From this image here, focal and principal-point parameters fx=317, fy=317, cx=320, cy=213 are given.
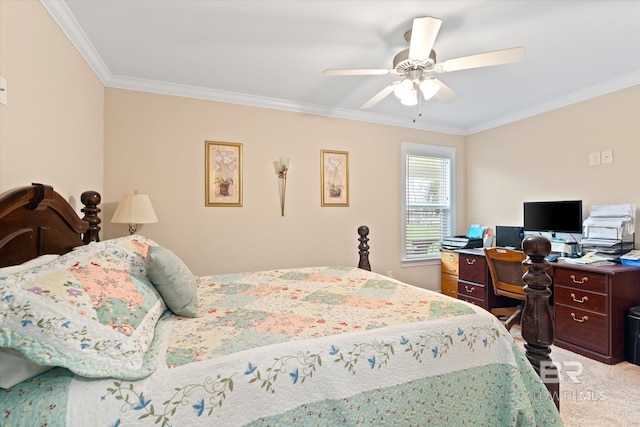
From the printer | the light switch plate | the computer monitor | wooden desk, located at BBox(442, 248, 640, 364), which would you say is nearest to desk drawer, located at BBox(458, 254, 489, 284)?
the printer

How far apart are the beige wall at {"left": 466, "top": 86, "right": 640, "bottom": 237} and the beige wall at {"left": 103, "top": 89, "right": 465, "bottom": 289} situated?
1.03m

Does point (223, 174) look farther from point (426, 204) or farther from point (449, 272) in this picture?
point (449, 272)

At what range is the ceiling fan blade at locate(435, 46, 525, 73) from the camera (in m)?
1.78

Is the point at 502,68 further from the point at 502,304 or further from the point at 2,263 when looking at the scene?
the point at 2,263

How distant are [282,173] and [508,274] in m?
2.48

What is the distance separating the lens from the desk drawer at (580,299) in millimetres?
2596

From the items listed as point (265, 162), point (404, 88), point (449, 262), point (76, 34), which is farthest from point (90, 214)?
point (449, 262)

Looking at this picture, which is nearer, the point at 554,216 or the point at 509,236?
the point at 554,216

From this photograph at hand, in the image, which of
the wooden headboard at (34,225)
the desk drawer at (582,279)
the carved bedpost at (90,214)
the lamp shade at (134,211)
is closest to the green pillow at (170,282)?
the wooden headboard at (34,225)

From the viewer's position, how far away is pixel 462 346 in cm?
134

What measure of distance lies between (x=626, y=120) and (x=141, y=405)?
164 inches

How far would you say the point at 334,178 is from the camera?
12.7 ft

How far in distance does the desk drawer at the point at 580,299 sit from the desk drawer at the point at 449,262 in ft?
4.15

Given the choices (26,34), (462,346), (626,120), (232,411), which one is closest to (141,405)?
(232,411)
